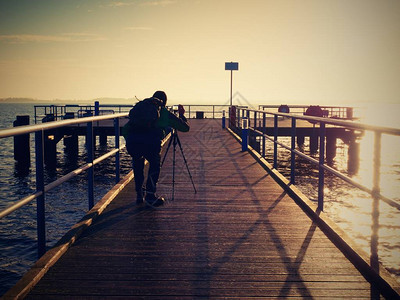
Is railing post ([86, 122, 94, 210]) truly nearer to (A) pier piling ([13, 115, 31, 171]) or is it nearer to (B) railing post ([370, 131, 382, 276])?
(B) railing post ([370, 131, 382, 276])

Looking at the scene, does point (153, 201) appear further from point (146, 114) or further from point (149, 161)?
point (146, 114)

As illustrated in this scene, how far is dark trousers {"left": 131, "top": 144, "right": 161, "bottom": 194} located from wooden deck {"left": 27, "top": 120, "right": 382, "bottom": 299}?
0.37 metres

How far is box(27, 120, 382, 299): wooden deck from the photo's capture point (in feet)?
11.2

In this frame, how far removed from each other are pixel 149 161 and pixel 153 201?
0.61 metres

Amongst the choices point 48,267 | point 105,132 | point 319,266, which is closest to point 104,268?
point 48,267

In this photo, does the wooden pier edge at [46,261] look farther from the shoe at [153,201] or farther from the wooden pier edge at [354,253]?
the wooden pier edge at [354,253]

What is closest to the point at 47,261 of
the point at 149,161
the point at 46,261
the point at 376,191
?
the point at 46,261

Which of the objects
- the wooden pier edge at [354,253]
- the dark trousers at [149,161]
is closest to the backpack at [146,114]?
the dark trousers at [149,161]

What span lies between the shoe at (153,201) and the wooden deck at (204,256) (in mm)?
115

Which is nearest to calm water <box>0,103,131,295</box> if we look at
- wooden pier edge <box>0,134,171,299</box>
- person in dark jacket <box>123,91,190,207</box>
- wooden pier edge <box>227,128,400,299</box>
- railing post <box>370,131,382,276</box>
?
person in dark jacket <box>123,91,190,207</box>

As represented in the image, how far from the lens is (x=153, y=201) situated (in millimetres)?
6223

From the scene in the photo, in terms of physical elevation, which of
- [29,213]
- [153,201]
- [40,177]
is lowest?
[29,213]

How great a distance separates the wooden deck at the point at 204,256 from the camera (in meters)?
3.40

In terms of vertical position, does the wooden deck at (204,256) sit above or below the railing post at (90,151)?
below
